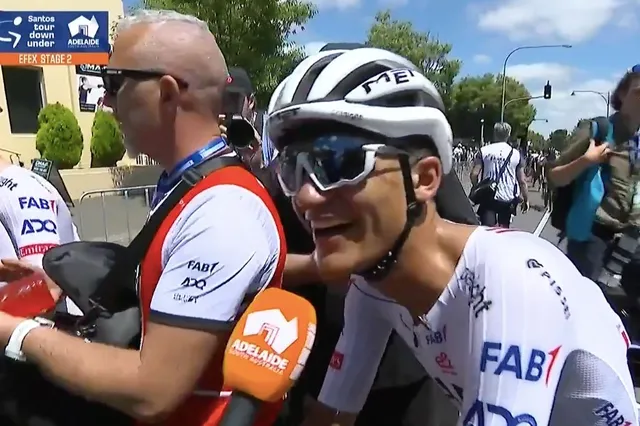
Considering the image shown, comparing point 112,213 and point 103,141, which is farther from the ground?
point 112,213

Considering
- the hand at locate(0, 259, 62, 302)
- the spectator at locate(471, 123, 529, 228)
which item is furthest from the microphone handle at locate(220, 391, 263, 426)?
the spectator at locate(471, 123, 529, 228)

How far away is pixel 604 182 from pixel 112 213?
11.0m

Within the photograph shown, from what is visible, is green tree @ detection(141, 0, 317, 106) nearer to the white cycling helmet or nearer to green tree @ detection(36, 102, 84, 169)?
green tree @ detection(36, 102, 84, 169)

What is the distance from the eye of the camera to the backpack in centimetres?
465

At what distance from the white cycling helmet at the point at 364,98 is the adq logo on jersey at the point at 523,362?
21.0 inches

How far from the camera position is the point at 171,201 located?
1896 millimetres

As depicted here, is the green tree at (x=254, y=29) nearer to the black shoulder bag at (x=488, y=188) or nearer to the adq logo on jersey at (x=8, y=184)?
the black shoulder bag at (x=488, y=188)

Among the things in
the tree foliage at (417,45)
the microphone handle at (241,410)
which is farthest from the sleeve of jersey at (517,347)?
the tree foliage at (417,45)

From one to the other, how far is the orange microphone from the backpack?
3757 millimetres

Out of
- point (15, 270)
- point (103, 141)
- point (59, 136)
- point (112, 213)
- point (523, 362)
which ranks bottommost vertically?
point (103, 141)

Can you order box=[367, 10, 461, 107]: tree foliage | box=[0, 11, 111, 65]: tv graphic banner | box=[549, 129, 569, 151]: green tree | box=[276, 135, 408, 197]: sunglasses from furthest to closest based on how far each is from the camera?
box=[367, 10, 461, 107]: tree foliage → box=[0, 11, 111, 65]: tv graphic banner → box=[549, 129, 569, 151]: green tree → box=[276, 135, 408, 197]: sunglasses

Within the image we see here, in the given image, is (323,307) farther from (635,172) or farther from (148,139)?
(635,172)

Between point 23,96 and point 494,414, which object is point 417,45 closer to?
point 23,96

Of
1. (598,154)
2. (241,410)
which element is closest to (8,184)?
(241,410)
